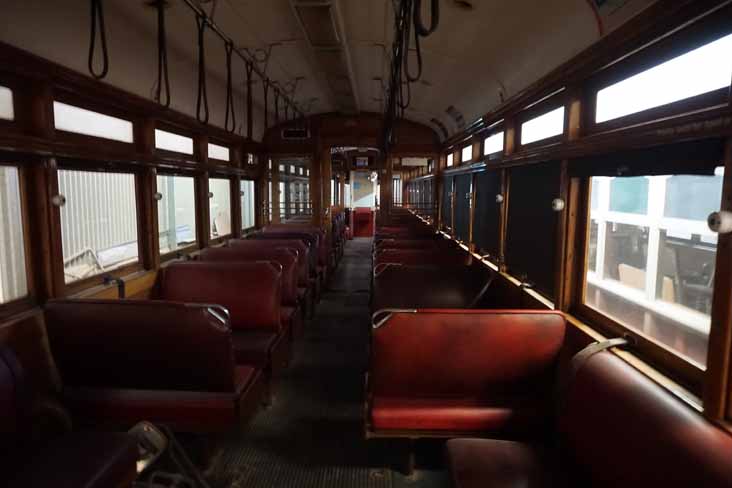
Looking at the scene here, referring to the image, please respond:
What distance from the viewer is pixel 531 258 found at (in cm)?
301

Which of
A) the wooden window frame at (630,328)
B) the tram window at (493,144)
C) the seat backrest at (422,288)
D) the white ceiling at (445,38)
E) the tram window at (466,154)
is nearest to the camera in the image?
the wooden window frame at (630,328)

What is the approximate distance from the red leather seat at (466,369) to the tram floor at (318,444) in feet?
1.03

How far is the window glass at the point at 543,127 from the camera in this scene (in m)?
2.76

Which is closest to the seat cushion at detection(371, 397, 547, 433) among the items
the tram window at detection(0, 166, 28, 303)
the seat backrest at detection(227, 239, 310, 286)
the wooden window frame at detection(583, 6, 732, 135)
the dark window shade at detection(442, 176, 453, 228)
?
the wooden window frame at detection(583, 6, 732, 135)

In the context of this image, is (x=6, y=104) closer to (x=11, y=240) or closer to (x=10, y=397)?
(x=11, y=240)

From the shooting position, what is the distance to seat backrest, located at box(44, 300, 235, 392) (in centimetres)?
202

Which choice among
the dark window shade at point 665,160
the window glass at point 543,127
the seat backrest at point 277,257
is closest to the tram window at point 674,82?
the dark window shade at point 665,160

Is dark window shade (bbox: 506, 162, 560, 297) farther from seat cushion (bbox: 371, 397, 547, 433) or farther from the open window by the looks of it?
seat cushion (bbox: 371, 397, 547, 433)

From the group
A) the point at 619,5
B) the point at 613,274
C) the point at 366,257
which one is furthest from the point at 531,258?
the point at 366,257

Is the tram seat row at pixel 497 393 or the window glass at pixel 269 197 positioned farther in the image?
the window glass at pixel 269 197

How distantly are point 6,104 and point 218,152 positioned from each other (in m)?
3.02

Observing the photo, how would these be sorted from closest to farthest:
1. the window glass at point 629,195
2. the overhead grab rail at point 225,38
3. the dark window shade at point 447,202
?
the window glass at point 629,195
the overhead grab rail at point 225,38
the dark window shade at point 447,202

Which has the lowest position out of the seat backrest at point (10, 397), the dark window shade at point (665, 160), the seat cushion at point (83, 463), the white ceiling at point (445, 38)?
the seat cushion at point (83, 463)

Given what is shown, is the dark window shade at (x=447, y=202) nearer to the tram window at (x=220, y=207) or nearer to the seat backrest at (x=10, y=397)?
the tram window at (x=220, y=207)
